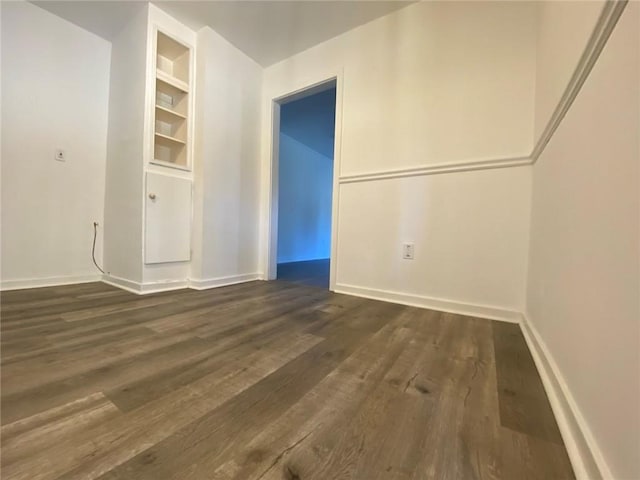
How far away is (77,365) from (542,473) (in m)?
1.27

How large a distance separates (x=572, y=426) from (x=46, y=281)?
303 centimetres

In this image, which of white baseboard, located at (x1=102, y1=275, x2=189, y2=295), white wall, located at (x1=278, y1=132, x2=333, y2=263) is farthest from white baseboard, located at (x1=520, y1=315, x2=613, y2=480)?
white wall, located at (x1=278, y1=132, x2=333, y2=263)

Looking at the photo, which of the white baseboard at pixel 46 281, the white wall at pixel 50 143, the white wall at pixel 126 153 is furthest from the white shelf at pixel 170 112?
the white baseboard at pixel 46 281

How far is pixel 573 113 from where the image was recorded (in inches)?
30.4

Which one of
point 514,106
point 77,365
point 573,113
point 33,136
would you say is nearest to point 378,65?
point 514,106

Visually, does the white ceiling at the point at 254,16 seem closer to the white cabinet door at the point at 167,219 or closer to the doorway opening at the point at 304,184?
the doorway opening at the point at 304,184

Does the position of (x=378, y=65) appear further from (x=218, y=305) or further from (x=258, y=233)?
(x=218, y=305)

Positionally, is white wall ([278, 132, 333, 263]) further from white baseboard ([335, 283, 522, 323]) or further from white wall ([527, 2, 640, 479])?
white wall ([527, 2, 640, 479])

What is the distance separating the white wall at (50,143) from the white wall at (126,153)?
13 cm

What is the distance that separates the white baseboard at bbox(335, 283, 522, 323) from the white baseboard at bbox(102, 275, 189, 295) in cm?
128

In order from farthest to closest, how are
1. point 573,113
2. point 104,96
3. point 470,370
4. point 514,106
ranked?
point 104,96 < point 514,106 < point 470,370 < point 573,113

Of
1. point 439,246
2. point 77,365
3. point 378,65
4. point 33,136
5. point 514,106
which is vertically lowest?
point 77,365

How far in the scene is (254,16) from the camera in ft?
6.57

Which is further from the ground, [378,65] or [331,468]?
[378,65]
